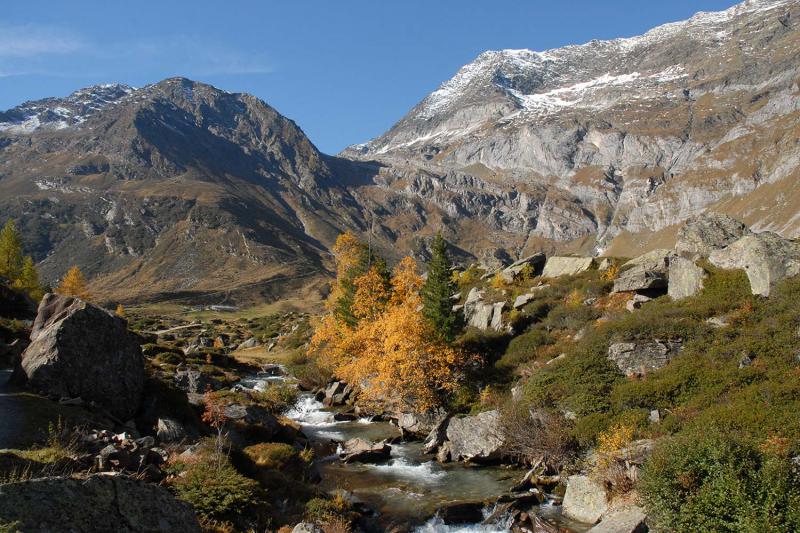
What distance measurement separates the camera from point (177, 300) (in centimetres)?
19062

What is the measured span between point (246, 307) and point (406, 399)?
166 m

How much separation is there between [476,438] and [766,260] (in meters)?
21.4

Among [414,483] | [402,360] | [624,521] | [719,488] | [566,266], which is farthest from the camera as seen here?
[566,266]

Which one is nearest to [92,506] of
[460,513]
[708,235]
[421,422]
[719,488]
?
[460,513]

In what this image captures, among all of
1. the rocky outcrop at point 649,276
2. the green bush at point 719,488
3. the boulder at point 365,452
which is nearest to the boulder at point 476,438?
the boulder at point 365,452

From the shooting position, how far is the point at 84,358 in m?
22.3

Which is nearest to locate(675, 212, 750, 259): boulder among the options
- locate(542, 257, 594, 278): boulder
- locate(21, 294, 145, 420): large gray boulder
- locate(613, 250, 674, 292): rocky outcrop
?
locate(613, 250, 674, 292): rocky outcrop

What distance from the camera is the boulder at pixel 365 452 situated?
3092 centimetres

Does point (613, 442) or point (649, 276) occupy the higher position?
point (649, 276)

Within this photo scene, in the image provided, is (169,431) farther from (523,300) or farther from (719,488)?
(523,300)

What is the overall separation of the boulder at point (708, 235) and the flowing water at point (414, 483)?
2429cm

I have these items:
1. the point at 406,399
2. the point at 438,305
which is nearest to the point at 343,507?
the point at 406,399

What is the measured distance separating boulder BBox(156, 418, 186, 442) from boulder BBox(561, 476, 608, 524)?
1745cm

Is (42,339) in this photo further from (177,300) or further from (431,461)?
(177,300)
